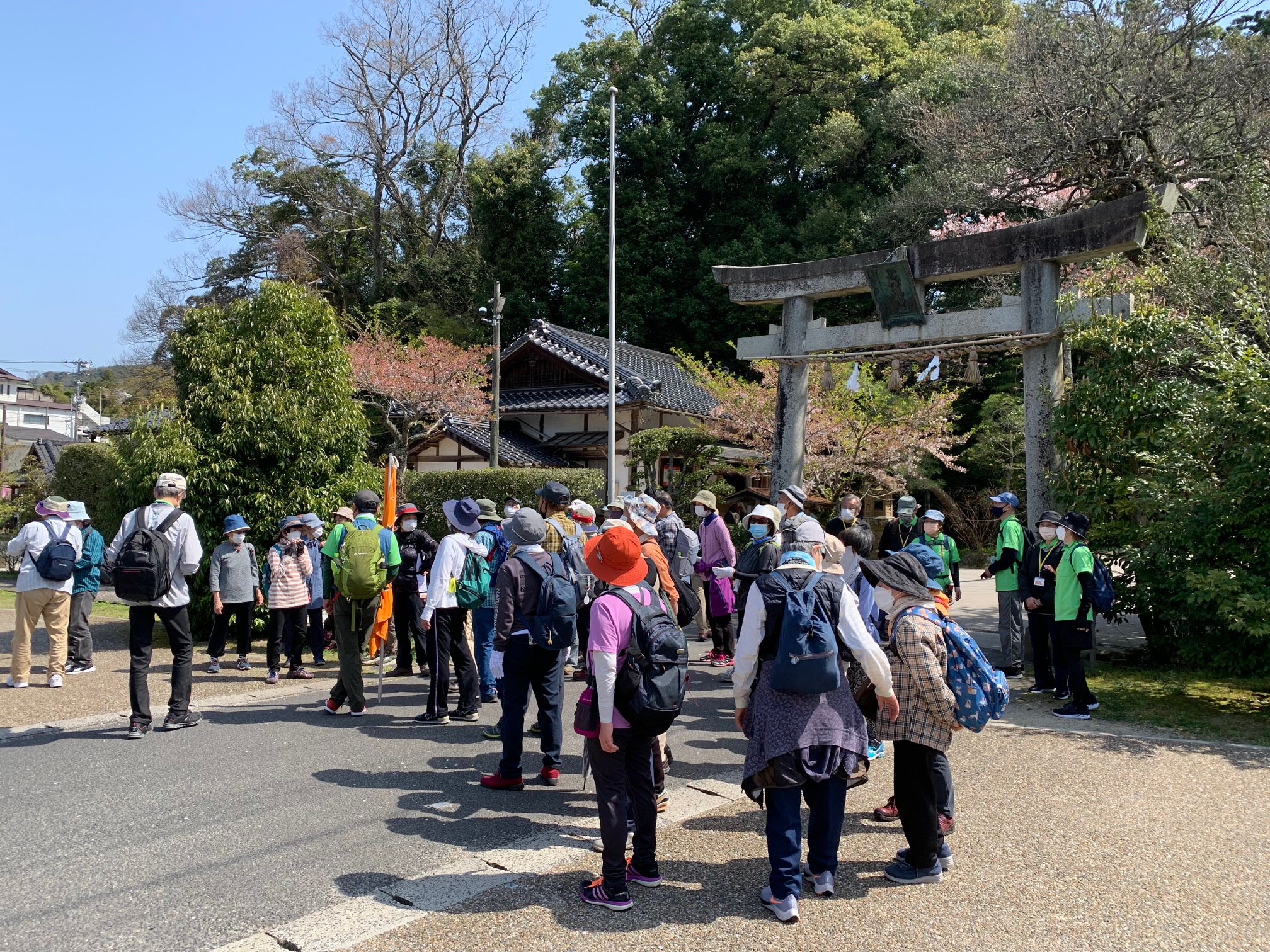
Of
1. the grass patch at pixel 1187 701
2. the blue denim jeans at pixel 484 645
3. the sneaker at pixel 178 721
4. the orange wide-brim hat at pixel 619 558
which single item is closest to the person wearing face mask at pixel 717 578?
the blue denim jeans at pixel 484 645

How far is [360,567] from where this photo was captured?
23.3ft

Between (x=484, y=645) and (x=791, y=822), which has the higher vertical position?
(x=484, y=645)

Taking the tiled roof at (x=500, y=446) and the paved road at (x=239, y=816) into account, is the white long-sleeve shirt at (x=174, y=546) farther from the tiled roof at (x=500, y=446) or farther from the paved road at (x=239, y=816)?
the tiled roof at (x=500, y=446)

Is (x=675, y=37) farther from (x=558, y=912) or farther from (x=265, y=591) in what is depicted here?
(x=558, y=912)

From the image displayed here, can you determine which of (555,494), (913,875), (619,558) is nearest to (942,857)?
(913,875)

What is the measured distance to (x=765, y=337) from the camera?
1321cm

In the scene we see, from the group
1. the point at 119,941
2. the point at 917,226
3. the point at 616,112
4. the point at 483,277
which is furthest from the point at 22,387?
the point at 119,941

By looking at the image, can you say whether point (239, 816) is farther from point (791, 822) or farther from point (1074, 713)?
point (1074, 713)

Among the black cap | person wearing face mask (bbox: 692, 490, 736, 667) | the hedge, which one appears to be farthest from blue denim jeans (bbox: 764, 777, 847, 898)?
the hedge

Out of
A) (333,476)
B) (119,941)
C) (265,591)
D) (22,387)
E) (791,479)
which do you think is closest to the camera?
(119,941)

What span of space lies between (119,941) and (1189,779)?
6.10m

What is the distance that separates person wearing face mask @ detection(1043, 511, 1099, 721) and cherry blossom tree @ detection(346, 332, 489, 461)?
59.5 ft

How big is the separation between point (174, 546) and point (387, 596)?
206cm

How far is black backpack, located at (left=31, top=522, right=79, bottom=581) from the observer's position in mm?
8352
